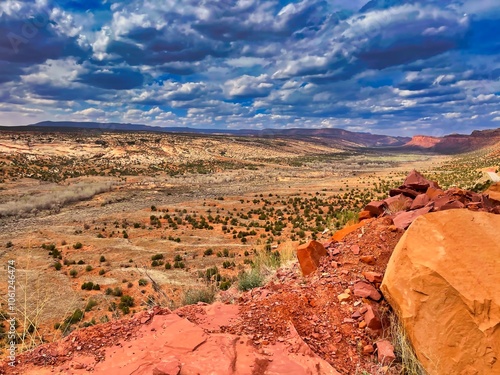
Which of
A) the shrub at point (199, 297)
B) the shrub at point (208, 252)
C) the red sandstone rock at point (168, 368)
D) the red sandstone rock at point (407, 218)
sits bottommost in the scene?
the shrub at point (208, 252)

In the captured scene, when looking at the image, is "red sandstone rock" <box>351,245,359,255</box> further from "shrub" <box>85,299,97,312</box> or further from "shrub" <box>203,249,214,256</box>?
"shrub" <box>203,249,214,256</box>

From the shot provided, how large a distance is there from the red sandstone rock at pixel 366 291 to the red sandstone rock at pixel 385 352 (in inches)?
34.2

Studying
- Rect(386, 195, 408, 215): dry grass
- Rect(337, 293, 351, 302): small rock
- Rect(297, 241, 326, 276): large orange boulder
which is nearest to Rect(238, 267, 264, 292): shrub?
Rect(297, 241, 326, 276): large orange boulder

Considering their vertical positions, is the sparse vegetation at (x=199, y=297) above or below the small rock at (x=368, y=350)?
below

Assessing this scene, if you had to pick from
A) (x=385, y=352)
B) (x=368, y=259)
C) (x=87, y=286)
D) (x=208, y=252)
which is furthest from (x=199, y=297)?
(x=208, y=252)

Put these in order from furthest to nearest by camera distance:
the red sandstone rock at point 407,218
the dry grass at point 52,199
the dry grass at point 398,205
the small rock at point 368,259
Result: 1. the dry grass at point 52,199
2. the dry grass at point 398,205
3. the red sandstone rock at point 407,218
4. the small rock at point 368,259

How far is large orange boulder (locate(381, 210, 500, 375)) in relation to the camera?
4.32 m

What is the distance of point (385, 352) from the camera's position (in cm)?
478

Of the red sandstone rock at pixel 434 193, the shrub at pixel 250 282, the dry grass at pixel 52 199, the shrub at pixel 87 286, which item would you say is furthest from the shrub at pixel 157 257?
the dry grass at pixel 52 199

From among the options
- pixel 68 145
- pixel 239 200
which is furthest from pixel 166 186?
pixel 68 145

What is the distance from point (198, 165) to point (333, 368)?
8623cm

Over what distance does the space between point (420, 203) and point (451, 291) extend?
4.82 meters

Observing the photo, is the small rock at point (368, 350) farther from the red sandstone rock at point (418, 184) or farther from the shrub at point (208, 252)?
the shrub at point (208, 252)

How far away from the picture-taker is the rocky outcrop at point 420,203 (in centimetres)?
770
